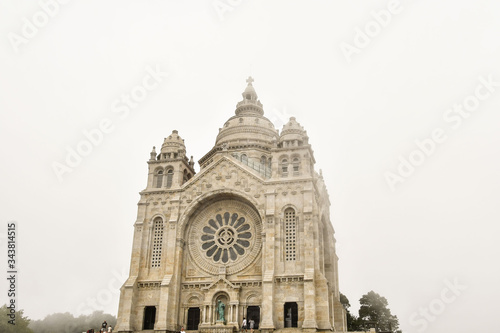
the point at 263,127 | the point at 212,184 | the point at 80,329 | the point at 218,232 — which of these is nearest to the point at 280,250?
the point at 218,232

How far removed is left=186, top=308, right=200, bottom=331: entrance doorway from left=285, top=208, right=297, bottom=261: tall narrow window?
9.10 metres

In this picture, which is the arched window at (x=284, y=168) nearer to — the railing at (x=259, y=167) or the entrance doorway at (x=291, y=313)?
the railing at (x=259, y=167)

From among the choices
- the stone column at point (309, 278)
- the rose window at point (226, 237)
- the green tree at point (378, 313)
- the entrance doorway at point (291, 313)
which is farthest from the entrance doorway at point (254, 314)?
the green tree at point (378, 313)

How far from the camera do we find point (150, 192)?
143 feet

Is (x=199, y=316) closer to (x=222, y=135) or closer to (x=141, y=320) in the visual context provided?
(x=141, y=320)

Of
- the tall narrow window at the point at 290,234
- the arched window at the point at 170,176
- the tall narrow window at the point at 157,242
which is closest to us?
the tall narrow window at the point at 290,234

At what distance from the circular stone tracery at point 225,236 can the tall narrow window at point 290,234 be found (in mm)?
2820

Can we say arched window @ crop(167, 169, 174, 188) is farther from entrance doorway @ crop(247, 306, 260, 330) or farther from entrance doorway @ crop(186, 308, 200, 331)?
entrance doorway @ crop(247, 306, 260, 330)

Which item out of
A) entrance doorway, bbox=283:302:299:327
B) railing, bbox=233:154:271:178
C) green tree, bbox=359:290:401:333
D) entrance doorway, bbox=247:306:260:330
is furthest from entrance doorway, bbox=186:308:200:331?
green tree, bbox=359:290:401:333

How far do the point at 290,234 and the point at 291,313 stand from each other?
648 centimetres

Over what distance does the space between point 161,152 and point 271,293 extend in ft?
60.6

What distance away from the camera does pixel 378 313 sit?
63344mm

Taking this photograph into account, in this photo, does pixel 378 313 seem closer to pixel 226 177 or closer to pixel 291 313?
pixel 291 313

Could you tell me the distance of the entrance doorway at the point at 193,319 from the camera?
38.7m
